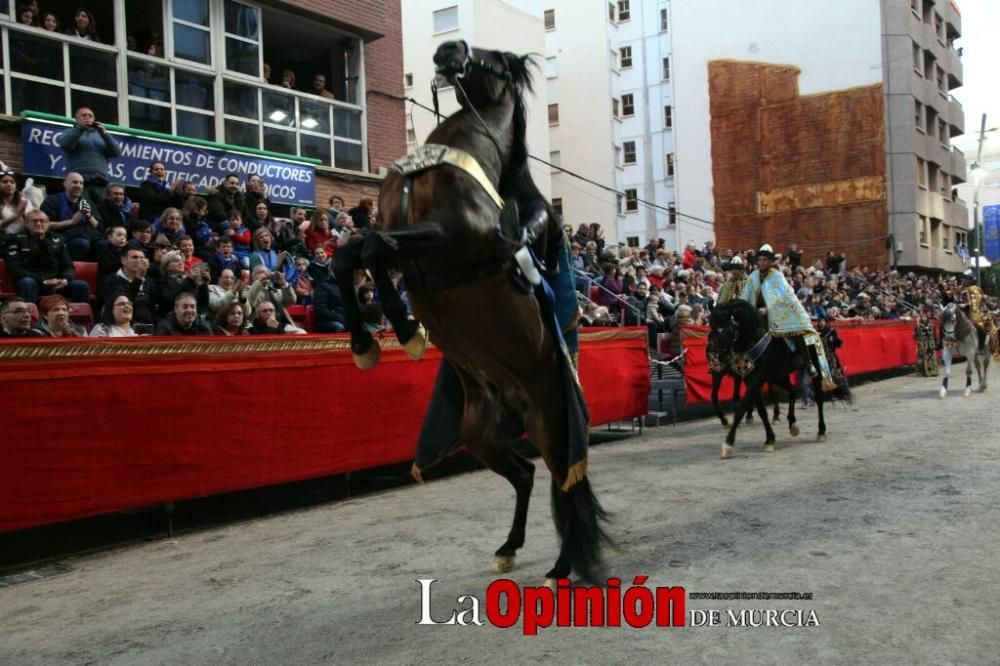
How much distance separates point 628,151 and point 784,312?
36.8 meters

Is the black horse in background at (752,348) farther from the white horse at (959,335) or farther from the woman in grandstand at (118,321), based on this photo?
the white horse at (959,335)

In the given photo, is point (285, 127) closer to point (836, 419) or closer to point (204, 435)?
point (204, 435)

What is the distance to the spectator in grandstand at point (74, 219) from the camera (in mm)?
8508

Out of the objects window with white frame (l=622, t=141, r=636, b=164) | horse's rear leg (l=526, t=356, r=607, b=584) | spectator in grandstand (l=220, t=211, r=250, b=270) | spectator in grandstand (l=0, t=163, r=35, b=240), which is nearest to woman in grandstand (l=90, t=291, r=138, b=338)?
spectator in grandstand (l=0, t=163, r=35, b=240)

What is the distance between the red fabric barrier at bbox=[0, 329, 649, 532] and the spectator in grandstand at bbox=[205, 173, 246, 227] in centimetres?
416

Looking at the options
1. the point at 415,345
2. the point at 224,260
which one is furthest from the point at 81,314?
the point at 415,345

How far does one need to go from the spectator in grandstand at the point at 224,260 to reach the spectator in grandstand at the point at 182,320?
76.9 inches

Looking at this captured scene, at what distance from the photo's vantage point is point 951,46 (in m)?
44.3

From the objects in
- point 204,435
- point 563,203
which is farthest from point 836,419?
point 563,203

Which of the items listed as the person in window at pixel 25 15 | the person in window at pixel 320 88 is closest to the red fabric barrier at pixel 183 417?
the person in window at pixel 25 15

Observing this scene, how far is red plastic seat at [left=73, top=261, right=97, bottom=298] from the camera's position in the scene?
831cm

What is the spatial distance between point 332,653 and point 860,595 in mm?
2634

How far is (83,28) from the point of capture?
479 inches

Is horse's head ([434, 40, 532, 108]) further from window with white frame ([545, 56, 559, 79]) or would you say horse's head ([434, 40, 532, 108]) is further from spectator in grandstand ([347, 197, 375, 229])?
window with white frame ([545, 56, 559, 79])
